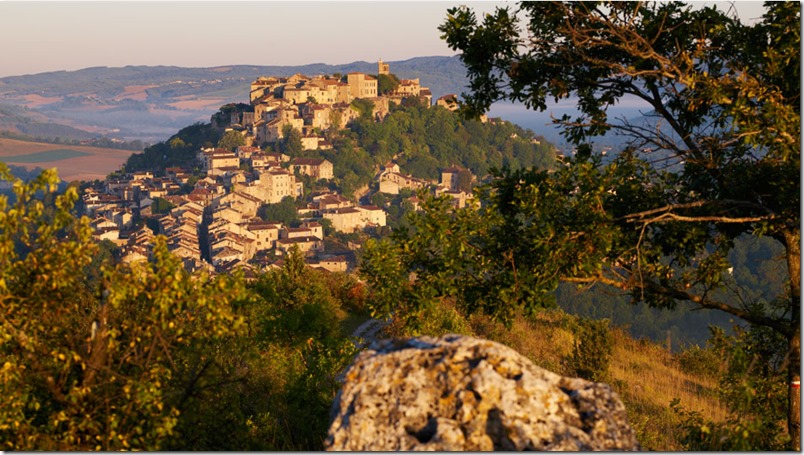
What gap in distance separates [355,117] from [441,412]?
450 ft

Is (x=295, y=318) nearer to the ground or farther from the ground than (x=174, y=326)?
nearer to the ground

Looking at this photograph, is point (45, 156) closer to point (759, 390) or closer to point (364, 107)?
point (364, 107)

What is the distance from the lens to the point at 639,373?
16938mm

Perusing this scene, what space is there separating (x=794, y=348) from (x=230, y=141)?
126971 mm

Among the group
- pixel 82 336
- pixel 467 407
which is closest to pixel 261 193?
pixel 82 336

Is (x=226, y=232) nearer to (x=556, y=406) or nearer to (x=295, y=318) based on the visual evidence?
(x=295, y=318)

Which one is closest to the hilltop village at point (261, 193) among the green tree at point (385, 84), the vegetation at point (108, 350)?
the green tree at point (385, 84)

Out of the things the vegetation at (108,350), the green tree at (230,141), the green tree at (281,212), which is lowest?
the green tree at (281,212)

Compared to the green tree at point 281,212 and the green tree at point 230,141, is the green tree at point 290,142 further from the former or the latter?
the green tree at point 281,212

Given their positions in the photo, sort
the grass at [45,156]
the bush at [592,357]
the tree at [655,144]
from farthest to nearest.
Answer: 1. the grass at [45,156]
2. the bush at [592,357]
3. the tree at [655,144]

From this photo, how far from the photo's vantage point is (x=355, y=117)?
141m

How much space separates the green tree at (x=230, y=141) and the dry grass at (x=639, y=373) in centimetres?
11235

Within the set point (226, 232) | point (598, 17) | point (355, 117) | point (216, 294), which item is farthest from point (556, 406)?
point (355, 117)

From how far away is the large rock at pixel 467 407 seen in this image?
A: 473 centimetres
